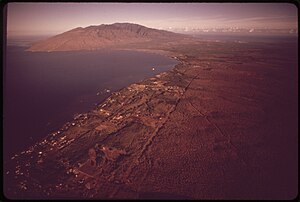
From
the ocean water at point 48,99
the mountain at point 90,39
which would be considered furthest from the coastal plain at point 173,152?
the mountain at point 90,39

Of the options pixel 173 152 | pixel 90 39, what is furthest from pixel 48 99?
pixel 90 39

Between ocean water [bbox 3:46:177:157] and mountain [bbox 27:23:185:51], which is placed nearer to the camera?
ocean water [bbox 3:46:177:157]

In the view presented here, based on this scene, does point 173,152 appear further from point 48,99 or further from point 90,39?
point 90,39

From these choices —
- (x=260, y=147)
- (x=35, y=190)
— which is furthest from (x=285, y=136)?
(x=35, y=190)

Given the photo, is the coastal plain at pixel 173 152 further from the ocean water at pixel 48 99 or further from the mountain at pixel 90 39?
the mountain at pixel 90 39

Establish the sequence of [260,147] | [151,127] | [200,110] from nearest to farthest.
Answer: [260,147] → [151,127] → [200,110]

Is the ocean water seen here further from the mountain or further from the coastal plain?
the mountain

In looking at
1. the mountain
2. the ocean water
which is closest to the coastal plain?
the ocean water

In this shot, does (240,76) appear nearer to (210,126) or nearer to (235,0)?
(210,126)
